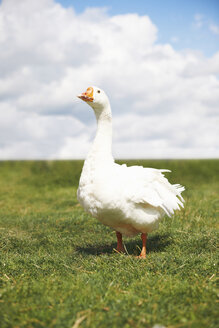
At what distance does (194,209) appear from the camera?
26.6 ft

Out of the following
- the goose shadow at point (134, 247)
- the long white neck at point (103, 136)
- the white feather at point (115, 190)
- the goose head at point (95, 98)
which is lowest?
the goose shadow at point (134, 247)

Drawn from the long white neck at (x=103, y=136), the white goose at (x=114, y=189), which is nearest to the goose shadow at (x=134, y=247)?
the white goose at (x=114, y=189)

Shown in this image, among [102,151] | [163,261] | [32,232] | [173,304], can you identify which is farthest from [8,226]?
[173,304]

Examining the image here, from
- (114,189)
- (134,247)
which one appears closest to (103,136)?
(114,189)

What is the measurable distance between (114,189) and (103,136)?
35.9 inches

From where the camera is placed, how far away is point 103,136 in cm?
503

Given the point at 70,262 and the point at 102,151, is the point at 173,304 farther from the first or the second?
the point at 102,151

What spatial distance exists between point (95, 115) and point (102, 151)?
62 centimetres

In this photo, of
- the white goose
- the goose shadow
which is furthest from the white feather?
the goose shadow

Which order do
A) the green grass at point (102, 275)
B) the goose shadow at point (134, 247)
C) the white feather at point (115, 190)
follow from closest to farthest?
1. the green grass at point (102, 275)
2. the white feather at point (115, 190)
3. the goose shadow at point (134, 247)

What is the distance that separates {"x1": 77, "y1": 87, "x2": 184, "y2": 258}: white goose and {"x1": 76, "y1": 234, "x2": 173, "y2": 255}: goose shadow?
0.31 m

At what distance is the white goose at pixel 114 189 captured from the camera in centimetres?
459

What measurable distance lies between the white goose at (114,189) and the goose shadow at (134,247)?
31 cm

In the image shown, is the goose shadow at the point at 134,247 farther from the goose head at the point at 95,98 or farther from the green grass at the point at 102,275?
the goose head at the point at 95,98
